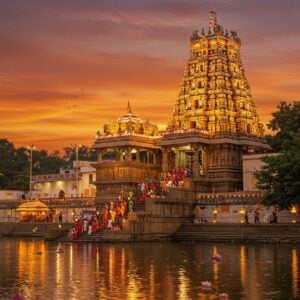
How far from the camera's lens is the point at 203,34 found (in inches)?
2768

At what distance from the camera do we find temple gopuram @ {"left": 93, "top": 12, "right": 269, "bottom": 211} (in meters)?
64.7

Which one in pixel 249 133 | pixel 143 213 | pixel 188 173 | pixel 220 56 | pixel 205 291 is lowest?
pixel 205 291

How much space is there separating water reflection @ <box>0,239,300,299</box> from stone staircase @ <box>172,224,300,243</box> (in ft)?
25.5

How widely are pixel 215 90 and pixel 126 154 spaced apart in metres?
10.5

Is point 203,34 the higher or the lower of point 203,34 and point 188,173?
the higher

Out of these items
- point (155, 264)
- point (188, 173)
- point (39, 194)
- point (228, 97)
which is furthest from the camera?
point (39, 194)

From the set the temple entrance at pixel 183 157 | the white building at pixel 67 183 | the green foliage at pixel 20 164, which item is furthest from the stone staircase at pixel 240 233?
the green foliage at pixel 20 164

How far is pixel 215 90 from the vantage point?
6794 cm

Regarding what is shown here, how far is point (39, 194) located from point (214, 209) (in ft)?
127

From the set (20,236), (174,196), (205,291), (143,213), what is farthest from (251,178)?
(205,291)

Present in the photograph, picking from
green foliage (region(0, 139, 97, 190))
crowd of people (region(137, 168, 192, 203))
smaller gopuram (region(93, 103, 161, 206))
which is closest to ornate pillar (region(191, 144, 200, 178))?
crowd of people (region(137, 168, 192, 203))

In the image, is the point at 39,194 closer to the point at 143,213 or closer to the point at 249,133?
the point at 249,133

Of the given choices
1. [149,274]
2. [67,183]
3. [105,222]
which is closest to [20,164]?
[67,183]

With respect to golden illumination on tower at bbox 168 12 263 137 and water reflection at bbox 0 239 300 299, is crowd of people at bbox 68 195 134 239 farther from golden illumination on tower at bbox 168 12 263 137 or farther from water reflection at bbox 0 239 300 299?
golden illumination on tower at bbox 168 12 263 137
